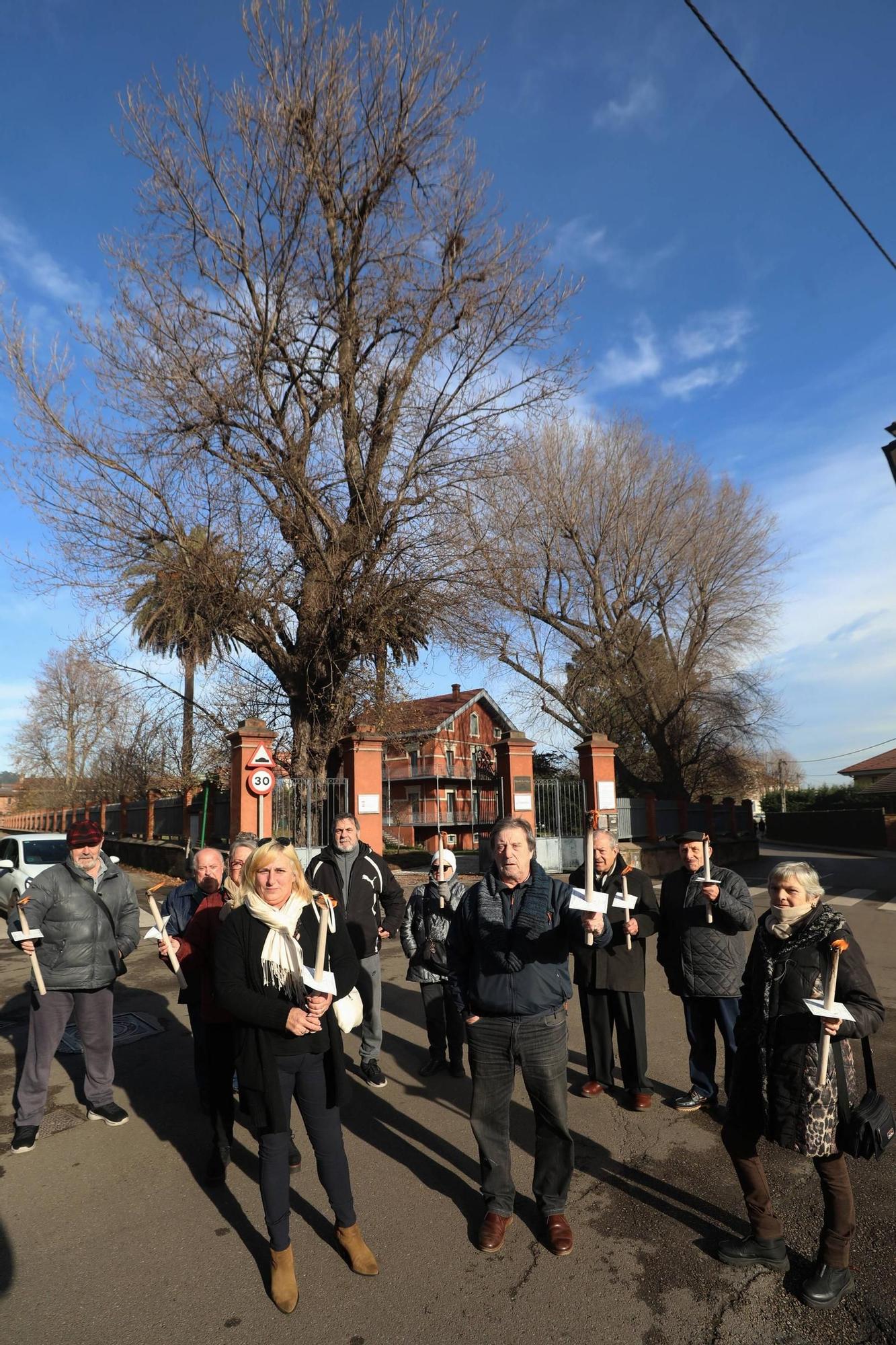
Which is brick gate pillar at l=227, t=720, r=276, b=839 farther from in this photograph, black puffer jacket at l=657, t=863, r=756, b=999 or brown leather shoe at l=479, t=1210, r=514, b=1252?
brown leather shoe at l=479, t=1210, r=514, b=1252

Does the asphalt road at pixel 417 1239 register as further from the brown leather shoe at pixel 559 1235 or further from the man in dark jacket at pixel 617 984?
the man in dark jacket at pixel 617 984

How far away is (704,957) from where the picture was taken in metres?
4.89

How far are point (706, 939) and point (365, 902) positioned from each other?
2.22 metres

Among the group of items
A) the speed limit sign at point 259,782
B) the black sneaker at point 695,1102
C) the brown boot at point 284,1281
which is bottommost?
the black sneaker at point 695,1102

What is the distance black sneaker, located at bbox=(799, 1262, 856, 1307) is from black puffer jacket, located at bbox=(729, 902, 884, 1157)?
492 mm

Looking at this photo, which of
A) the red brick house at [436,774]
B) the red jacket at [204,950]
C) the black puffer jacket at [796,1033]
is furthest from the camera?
the red brick house at [436,774]

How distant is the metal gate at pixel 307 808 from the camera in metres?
14.9

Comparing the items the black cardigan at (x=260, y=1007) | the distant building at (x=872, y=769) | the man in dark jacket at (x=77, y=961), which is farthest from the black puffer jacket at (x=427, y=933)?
the distant building at (x=872, y=769)

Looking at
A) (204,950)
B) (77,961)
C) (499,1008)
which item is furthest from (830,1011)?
(77,961)

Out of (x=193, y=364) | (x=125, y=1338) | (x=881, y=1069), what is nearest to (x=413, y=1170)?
(x=125, y=1338)

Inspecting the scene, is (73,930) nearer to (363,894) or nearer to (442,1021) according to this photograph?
(363,894)

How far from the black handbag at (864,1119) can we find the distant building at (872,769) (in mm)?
60220

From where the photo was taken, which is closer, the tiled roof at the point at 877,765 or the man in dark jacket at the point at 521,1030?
the man in dark jacket at the point at 521,1030

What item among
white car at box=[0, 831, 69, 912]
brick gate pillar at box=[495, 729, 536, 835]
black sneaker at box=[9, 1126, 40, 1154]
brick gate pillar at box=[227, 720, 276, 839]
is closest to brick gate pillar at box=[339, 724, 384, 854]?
brick gate pillar at box=[227, 720, 276, 839]
